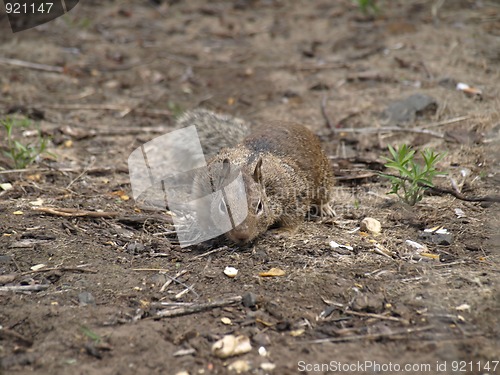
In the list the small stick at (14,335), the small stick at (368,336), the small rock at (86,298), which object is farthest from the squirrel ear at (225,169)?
the small stick at (14,335)

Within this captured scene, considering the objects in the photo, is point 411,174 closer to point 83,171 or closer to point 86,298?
point 86,298

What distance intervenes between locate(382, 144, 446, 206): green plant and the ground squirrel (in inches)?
28.1

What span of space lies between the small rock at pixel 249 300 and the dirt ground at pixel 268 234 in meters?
0.01

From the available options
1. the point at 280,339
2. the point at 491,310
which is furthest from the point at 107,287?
the point at 491,310

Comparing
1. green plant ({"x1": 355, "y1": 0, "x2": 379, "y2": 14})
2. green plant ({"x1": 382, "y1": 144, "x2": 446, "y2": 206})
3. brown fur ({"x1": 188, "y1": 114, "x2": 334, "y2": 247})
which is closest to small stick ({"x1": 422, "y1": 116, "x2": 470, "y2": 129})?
green plant ({"x1": 382, "y1": 144, "x2": 446, "y2": 206})

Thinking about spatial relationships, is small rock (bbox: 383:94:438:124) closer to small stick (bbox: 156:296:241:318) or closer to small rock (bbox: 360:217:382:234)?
small rock (bbox: 360:217:382:234)

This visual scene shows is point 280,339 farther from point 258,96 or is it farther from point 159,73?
point 159,73

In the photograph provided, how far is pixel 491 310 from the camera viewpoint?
338 cm

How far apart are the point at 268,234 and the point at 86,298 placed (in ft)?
5.49

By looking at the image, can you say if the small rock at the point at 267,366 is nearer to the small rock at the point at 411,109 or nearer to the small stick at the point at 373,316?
the small stick at the point at 373,316

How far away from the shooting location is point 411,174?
4.62 metres

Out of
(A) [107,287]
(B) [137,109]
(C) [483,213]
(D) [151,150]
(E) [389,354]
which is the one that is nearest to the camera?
(E) [389,354]

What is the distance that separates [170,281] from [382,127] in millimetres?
3747

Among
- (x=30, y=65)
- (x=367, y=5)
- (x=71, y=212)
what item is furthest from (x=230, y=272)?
(x=367, y=5)
